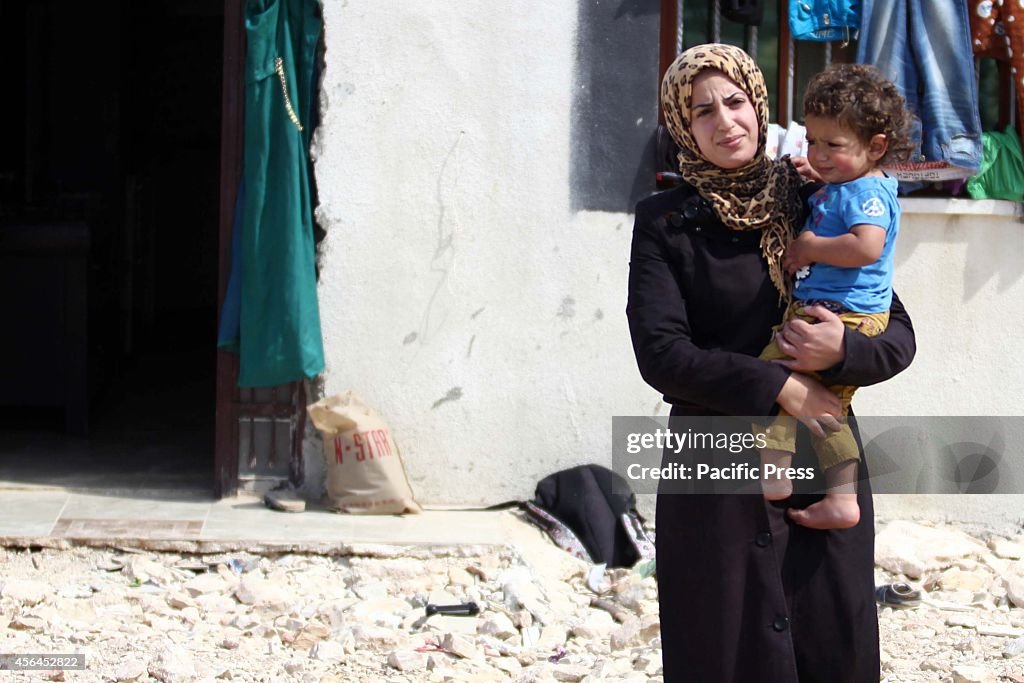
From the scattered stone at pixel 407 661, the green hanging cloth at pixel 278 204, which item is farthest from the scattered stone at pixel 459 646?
the green hanging cloth at pixel 278 204

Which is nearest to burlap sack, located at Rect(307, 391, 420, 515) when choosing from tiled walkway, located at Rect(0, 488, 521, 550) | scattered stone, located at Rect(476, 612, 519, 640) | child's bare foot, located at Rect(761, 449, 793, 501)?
tiled walkway, located at Rect(0, 488, 521, 550)

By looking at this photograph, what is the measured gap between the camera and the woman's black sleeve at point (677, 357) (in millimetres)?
2248

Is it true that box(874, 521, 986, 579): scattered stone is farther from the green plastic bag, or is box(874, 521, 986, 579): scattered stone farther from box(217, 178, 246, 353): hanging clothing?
box(217, 178, 246, 353): hanging clothing

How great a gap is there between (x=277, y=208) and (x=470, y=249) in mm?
847

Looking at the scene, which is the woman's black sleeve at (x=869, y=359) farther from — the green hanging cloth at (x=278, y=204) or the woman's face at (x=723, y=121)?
the green hanging cloth at (x=278, y=204)

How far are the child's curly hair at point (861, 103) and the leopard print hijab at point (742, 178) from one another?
0.12 m

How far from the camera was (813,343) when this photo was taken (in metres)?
2.27

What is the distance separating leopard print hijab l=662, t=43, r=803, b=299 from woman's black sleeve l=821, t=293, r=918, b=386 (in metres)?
0.18

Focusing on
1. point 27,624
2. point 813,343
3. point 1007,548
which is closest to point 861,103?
point 813,343

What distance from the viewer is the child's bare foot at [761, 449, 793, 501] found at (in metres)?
2.35

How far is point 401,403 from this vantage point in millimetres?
5367

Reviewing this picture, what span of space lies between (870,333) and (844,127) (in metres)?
0.41

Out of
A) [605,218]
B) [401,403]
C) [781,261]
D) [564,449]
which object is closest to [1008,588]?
[564,449]

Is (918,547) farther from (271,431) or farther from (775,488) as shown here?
(775,488)
